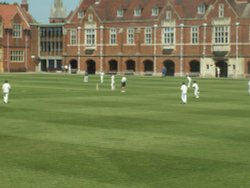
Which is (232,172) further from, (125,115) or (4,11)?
(4,11)

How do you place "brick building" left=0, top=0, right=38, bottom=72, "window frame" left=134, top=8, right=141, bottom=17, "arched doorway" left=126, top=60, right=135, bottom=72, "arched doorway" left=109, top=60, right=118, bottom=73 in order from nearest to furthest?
"arched doorway" left=126, top=60, right=135, bottom=72 < "window frame" left=134, top=8, right=141, bottom=17 < "arched doorway" left=109, top=60, right=118, bottom=73 < "brick building" left=0, top=0, right=38, bottom=72

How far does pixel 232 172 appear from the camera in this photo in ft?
55.2

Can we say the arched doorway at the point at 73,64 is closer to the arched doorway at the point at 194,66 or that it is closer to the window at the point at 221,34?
the arched doorway at the point at 194,66

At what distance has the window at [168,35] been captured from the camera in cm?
9656

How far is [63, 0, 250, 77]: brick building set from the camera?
298ft

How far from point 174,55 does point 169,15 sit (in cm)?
599

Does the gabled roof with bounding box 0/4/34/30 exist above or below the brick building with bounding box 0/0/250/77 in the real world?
above

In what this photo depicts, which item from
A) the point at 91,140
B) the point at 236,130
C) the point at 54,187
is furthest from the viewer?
the point at 236,130

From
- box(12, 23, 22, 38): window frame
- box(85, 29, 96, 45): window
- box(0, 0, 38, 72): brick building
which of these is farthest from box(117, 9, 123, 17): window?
box(12, 23, 22, 38): window frame

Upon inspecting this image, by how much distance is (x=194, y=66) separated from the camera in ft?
313

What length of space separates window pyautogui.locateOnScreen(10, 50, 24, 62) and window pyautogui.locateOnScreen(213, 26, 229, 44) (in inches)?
1377

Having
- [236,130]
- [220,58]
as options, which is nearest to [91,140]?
[236,130]

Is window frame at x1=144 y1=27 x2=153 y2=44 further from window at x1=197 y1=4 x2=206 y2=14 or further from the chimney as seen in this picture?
the chimney

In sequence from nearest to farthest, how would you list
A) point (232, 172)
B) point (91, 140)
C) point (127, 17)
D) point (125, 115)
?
point (232, 172) → point (91, 140) → point (125, 115) → point (127, 17)
